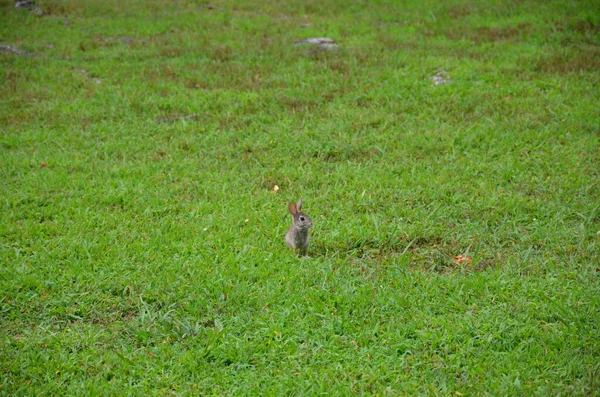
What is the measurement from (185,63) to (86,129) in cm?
331

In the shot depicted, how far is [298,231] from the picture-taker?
570cm

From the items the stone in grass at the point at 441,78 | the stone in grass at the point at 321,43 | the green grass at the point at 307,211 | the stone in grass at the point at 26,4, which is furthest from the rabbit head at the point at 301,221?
the stone in grass at the point at 26,4

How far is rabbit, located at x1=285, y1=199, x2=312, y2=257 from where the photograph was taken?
5637 mm

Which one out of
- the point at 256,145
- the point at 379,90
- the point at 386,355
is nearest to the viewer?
the point at 386,355

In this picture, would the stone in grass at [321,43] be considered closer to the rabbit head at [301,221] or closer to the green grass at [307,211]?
the green grass at [307,211]

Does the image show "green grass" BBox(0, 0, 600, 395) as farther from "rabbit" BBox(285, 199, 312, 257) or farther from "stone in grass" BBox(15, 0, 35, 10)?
"stone in grass" BBox(15, 0, 35, 10)

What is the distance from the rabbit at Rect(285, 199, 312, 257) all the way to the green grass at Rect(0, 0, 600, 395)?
5.0 inches

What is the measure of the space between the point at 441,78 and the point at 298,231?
5.92 meters

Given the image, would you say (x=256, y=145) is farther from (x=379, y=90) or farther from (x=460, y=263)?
(x=460, y=263)

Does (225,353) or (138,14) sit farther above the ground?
(138,14)

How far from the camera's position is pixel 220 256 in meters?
5.83

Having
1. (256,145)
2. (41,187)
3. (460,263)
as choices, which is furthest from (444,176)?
(41,187)

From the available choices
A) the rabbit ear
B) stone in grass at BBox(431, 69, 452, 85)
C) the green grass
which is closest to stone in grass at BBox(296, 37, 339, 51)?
the green grass

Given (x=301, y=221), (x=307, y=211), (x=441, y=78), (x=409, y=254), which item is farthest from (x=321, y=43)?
(x=301, y=221)
